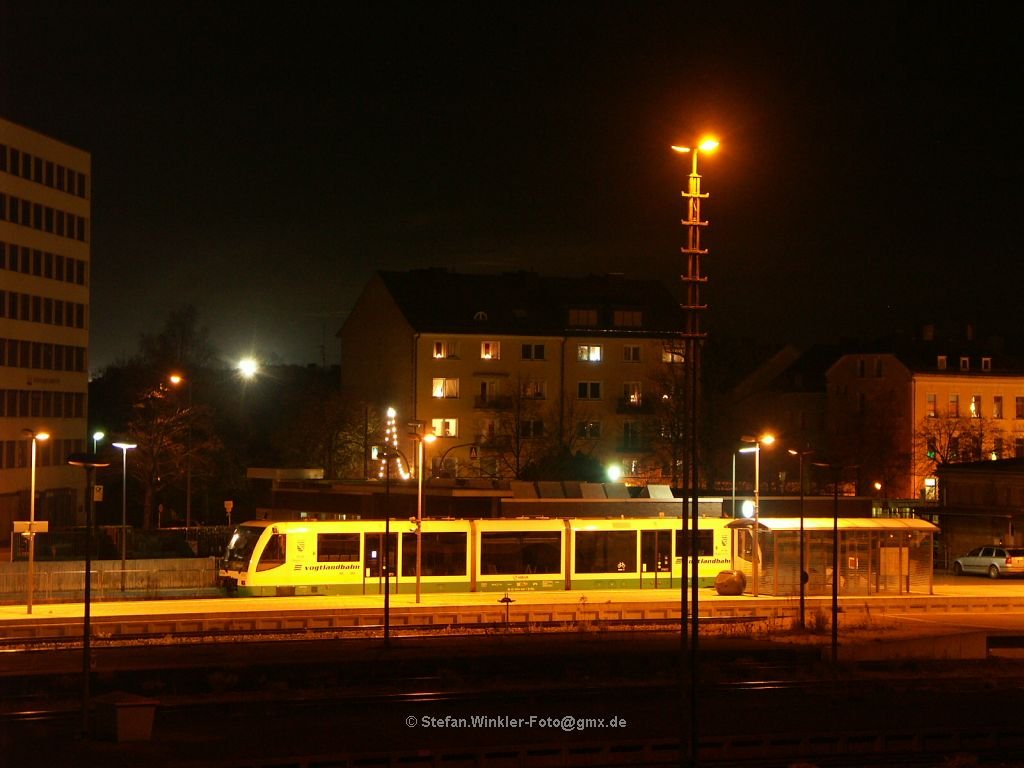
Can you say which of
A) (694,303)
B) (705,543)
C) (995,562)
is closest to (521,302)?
(995,562)

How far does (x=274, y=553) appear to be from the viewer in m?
34.2

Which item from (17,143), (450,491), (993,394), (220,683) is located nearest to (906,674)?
(220,683)

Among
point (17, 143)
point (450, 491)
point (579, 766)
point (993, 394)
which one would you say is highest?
point (17, 143)

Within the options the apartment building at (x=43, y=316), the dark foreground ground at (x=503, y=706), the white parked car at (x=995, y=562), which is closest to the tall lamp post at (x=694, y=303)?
the dark foreground ground at (x=503, y=706)

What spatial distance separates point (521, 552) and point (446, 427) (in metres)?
31.9

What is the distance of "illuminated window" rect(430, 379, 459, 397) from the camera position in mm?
67062

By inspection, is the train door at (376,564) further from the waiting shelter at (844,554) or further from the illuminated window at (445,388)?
the illuminated window at (445,388)

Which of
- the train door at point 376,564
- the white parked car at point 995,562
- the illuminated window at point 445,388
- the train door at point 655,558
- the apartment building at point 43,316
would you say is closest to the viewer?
the train door at point 376,564

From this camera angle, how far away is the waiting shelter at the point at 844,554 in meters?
35.7

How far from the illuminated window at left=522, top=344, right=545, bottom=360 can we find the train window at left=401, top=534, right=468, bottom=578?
33.8 meters

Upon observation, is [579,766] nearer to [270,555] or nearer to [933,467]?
[270,555]

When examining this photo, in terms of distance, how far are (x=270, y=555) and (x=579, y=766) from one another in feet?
58.3

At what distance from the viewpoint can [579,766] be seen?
17938 mm

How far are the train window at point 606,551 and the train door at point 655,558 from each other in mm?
290
